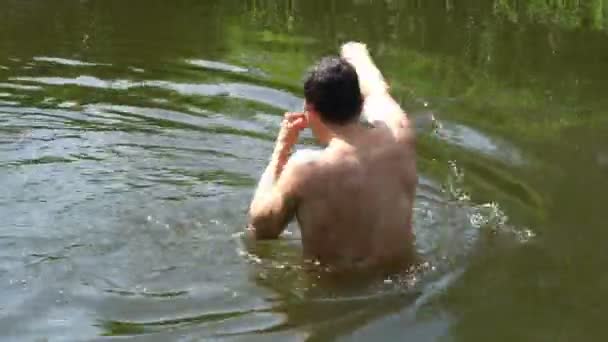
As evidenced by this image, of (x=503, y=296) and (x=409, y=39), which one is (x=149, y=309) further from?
(x=409, y=39)

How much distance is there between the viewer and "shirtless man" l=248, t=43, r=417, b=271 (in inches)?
197

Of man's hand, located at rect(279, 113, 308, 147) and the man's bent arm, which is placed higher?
man's hand, located at rect(279, 113, 308, 147)

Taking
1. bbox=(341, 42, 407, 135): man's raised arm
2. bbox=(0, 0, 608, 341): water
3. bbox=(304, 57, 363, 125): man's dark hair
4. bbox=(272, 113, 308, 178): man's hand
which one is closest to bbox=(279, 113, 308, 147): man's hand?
bbox=(272, 113, 308, 178): man's hand

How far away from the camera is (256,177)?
6988mm

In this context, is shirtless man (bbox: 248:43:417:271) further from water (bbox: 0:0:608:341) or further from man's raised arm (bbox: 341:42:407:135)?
water (bbox: 0:0:608:341)

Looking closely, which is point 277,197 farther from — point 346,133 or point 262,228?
point 346,133

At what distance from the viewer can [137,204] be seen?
21.2 feet

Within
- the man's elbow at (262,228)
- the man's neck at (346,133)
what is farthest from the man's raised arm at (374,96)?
the man's elbow at (262,228)

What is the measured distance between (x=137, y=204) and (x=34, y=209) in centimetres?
61

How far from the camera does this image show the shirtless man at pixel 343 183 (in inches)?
197

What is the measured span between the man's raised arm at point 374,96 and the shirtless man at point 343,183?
0.01 metres

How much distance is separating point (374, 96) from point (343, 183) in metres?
0.66

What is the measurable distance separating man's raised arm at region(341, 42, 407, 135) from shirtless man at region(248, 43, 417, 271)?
0.01 m

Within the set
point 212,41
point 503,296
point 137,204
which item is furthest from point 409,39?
point 503,296
